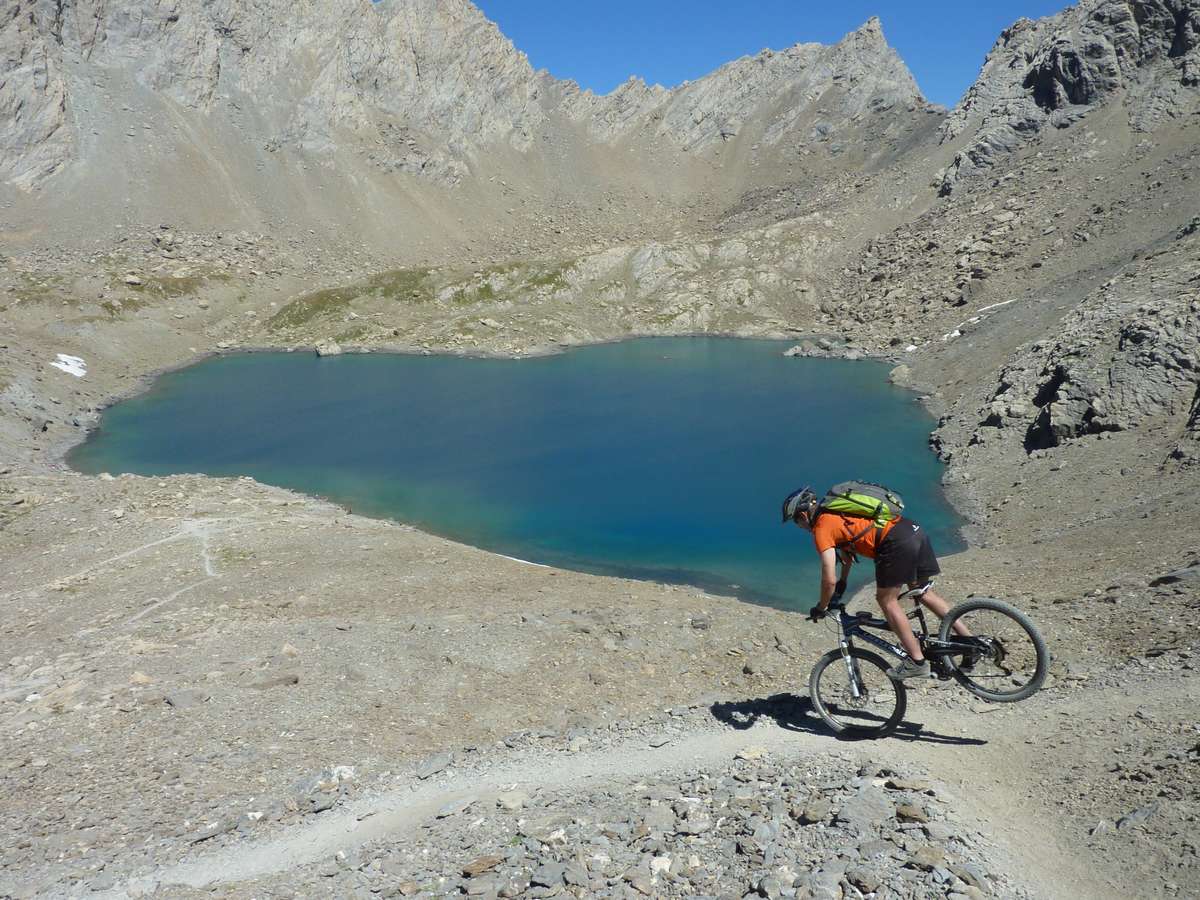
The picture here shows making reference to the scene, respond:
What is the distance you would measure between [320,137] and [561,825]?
149791 mm

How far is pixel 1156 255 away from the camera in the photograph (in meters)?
49.2

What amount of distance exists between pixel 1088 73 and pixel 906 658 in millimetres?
117014

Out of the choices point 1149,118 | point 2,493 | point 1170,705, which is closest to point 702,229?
point 1149,118

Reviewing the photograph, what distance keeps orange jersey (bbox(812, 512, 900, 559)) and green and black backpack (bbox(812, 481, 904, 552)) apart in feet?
0.09

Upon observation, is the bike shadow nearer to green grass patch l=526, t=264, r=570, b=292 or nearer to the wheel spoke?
the wheel spoke

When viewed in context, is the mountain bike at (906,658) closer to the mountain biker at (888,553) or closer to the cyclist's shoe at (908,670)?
the cyclist's shoe at (908,670)

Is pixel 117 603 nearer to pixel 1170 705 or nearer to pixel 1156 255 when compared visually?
pixel 1170 705

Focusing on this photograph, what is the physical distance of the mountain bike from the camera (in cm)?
1089

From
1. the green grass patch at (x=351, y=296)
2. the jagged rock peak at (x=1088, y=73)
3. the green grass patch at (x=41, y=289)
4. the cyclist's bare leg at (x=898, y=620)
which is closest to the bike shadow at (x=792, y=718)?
the cyclist's bare leg at (x=898, y=620)

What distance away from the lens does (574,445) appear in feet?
181

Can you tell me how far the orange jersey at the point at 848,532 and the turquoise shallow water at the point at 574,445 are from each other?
19488 millimetres

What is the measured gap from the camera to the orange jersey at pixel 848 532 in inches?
419

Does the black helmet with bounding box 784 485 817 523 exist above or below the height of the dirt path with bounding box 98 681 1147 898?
above

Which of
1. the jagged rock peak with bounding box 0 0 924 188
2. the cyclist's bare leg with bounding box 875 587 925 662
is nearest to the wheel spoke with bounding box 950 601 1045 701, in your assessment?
the cyclist's bare leg with bounding box 875 587 925 662
